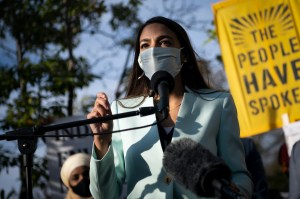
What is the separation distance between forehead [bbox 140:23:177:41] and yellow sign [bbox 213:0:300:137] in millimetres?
3622

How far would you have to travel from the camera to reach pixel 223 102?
99.3 inches

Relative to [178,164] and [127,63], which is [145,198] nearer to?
[178,164]

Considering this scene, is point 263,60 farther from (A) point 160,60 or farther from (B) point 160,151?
(B) point 160,151

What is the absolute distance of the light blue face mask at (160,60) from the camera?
8.09 feet

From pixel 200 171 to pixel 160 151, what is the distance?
0.86 m

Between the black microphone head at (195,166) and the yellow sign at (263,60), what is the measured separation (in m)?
4.47

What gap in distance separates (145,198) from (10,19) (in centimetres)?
771

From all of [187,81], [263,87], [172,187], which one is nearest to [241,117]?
[263,87]

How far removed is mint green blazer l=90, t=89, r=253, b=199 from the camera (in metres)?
2.34

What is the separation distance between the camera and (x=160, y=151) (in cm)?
241

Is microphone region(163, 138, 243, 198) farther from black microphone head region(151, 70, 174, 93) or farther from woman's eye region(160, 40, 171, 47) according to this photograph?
woman's eye region(160, 40, 171, 47)

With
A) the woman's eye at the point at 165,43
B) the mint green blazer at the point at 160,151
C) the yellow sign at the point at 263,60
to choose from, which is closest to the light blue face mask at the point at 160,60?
the woman's eye at the point at 165,43

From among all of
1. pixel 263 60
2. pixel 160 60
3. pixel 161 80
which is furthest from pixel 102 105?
pixel 263 60

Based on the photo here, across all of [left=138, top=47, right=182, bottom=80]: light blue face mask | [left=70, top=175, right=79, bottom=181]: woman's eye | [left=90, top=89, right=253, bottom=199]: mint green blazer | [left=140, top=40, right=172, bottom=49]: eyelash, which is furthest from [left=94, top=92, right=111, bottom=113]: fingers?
[left=70, top=175, right=79, bottom=181]: woman's eye
